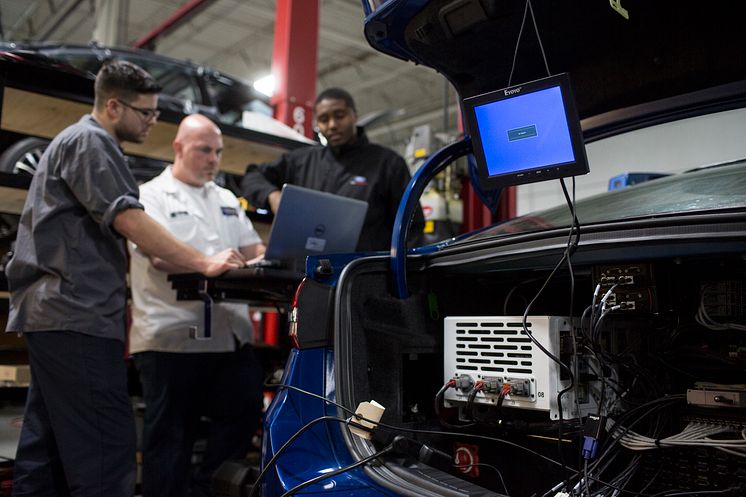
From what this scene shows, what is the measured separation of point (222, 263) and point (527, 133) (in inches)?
53.7

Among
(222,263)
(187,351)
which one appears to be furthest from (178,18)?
(222,263)

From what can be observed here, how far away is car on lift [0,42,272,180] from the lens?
141 inches

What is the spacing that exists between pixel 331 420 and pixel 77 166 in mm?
1378

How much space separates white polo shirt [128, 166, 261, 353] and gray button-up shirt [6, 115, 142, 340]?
503mm

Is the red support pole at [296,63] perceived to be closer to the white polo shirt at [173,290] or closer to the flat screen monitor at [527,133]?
the white polo shirt at [173,290]

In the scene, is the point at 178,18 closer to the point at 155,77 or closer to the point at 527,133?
the point at 155,77

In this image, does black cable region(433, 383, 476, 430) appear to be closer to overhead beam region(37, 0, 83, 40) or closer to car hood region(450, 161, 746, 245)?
car hood region(450, 161, 746, 245)

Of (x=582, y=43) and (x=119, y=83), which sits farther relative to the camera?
(x=119, y=83)

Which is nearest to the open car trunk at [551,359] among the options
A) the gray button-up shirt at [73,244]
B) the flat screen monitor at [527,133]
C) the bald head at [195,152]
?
the flat screen monitor at [527,133]

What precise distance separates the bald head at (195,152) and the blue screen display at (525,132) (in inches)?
73.8

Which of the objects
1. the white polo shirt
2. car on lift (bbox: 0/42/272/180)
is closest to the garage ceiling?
car on lift (bbox: 0/42/272/180)

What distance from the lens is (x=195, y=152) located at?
3.18 metres

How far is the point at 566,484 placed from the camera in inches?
57.2

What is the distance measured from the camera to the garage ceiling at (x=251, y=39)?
10398 mm
